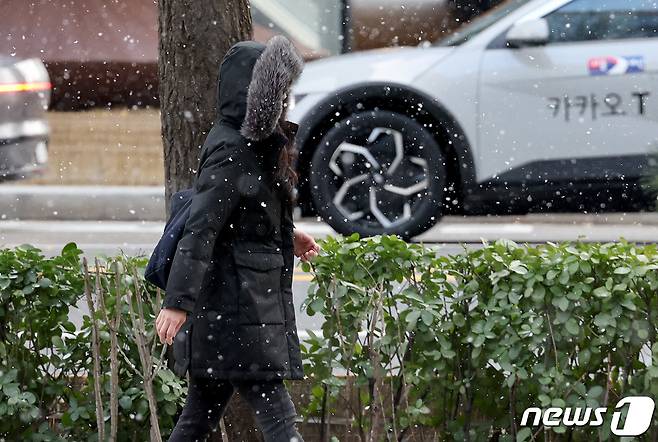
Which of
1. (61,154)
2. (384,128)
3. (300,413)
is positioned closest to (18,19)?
(61,154)

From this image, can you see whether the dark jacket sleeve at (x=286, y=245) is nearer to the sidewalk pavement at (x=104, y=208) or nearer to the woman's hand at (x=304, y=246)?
the woman's hand at (x=304, y=246)

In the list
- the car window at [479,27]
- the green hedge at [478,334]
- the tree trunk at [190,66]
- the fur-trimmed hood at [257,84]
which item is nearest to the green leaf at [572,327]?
the green hedge at [478,334]

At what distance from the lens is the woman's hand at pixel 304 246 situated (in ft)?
12.5

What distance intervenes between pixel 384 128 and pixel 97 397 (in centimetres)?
497

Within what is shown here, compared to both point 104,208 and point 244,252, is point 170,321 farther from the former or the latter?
point 104,208

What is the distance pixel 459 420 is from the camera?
396 cm

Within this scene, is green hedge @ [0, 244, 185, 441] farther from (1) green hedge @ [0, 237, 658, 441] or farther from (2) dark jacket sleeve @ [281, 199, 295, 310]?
(2) dark jacket sleeve @ [281, 199, 295, 310]

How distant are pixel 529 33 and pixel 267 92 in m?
5.16

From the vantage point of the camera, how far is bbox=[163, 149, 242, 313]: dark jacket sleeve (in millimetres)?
3336

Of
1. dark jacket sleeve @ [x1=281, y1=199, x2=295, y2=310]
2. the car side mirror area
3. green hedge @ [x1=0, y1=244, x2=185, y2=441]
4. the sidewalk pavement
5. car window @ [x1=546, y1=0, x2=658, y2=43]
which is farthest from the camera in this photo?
the sidewalk pavement

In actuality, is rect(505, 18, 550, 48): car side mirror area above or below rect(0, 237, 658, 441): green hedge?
above

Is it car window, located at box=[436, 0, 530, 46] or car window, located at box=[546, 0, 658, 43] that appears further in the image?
car window, located at box=[436, 0, 530, 46]

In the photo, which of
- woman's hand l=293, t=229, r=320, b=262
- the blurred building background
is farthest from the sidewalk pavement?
woman's hand l=293, t=229, r=320, b=262

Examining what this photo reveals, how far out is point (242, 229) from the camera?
3508 mm
